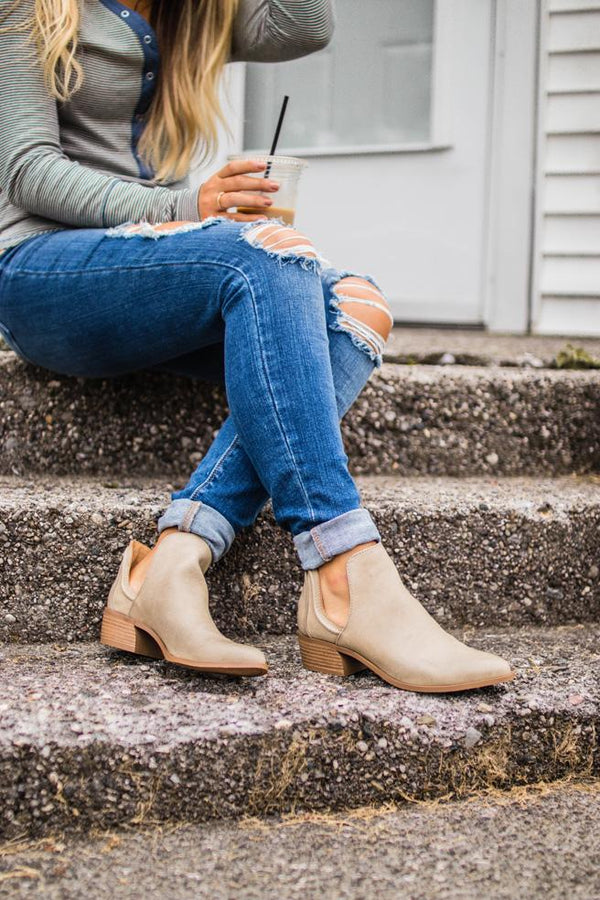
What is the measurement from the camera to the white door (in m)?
3.08

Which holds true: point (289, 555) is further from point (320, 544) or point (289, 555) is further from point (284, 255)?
point (284, 255)

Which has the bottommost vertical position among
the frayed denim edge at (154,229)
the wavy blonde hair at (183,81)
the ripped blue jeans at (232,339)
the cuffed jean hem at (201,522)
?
the cuffed jean hem at (201,522)

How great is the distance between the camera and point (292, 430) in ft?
4.08

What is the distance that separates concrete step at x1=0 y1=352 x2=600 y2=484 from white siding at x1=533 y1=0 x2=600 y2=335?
3.76ft

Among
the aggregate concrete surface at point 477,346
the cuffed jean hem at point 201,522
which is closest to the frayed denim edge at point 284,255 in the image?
the cuffed jean hem at point 201,522

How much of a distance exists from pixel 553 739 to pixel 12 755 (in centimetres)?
73

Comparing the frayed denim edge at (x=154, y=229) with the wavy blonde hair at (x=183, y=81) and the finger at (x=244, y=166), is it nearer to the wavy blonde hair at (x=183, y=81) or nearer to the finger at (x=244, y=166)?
the finger at (x=244, y=166)

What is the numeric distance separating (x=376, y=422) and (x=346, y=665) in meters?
0.68

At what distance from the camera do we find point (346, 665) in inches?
50.4

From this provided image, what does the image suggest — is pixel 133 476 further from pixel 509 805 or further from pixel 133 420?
pixel 509 805

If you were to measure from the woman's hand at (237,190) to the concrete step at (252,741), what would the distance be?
2.35ft

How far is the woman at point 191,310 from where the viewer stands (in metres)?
1.25

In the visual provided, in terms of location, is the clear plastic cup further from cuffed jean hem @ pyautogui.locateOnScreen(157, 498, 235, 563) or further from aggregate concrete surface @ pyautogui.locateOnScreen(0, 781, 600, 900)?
aggregate concrete surface @ pyautogui.locateOnScreen(0, 781, 600, 900)

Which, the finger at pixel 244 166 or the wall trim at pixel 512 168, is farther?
the wall trim at pixel 512 168
